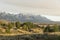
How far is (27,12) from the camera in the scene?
16.4m

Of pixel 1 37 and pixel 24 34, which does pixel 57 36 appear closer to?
pixel 24 34

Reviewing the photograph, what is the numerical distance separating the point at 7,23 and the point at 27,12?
1.81 m

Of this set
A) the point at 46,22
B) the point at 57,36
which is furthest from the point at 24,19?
the point at 57,36

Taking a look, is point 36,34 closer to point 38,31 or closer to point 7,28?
point 38,31

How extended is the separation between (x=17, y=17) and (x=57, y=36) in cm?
393

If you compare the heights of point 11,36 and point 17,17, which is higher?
point 17,17

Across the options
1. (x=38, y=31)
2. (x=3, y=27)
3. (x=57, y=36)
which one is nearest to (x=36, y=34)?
(x=38, y=31)

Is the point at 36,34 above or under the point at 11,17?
under

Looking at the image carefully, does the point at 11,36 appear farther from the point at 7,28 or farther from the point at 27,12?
the point at 27,12

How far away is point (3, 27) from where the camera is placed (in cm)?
1547

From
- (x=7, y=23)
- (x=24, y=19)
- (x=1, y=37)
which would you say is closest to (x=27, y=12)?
(x=24, y=19)

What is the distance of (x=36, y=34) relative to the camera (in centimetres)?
1516

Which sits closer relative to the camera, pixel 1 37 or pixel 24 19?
pixel 1 37

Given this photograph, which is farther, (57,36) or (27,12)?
(27,12)
